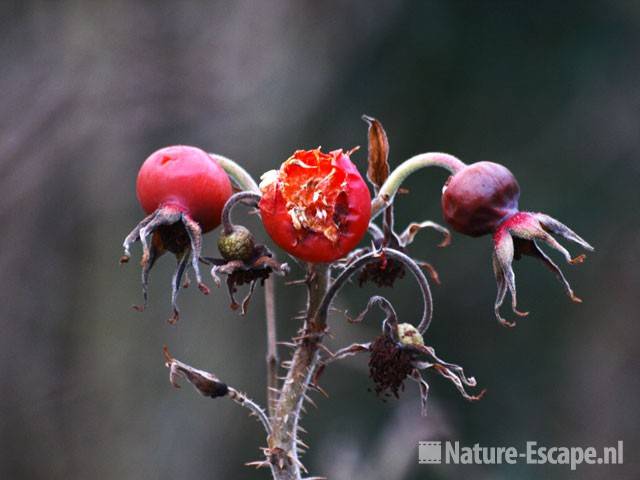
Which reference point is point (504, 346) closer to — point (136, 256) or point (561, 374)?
point (561, 374)

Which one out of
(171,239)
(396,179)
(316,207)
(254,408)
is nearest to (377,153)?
(396,179)

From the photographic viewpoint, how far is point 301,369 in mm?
1569

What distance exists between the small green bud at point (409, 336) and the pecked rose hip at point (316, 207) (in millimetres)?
183

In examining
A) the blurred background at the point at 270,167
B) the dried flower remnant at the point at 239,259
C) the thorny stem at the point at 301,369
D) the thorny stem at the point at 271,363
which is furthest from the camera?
the blurred background at the point at 270,167

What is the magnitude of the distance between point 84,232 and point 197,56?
3.66 ft

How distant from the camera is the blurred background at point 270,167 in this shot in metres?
3.90

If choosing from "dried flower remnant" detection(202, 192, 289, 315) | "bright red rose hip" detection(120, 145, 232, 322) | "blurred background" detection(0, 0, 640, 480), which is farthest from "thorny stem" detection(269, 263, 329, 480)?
"blurred background" detection(0, 0, 640, 480)

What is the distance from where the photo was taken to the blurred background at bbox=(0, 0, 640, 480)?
3900 millimetres

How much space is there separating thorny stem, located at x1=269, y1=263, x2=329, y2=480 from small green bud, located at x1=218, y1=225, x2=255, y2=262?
159 millimetres

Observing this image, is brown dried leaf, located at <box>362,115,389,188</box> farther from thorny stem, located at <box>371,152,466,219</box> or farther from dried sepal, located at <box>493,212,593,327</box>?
dried sepal, located at <box>493,212,593,327</box>

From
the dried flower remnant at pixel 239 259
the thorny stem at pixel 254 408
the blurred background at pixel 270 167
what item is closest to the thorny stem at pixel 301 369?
the thorny stem at pixel 254 408

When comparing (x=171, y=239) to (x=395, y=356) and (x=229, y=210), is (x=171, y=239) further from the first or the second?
(x=395, y=356)

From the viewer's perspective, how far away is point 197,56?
4305 millimetres

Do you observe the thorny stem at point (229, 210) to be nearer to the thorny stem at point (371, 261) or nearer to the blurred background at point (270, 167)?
the thorny stem at point (371, 261)
